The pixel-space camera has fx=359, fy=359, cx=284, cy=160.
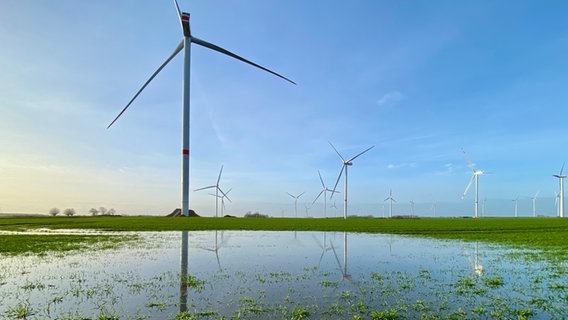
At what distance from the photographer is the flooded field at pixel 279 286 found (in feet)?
35.7

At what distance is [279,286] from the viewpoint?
46.5ft

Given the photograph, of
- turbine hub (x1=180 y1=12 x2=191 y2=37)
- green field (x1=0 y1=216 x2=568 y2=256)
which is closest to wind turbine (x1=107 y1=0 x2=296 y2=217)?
turbine hub (x1=180 y1=12 x2=191 y2=37)

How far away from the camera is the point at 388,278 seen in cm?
1602

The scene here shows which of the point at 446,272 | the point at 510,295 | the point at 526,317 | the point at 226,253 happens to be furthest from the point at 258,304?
the point at 226,253

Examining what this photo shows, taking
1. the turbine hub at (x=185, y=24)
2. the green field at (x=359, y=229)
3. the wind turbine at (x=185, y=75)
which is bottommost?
the green field at (x=359, y=229)

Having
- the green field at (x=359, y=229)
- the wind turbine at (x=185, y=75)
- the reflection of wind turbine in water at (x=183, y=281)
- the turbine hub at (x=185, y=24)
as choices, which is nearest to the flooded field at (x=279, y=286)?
the reflection of wind turbine in water at (x=183, y=281)

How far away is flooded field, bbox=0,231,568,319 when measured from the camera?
10891mm

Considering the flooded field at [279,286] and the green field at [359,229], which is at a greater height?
the flooded field at [279,286]

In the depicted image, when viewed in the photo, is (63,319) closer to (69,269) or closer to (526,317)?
(69,269)

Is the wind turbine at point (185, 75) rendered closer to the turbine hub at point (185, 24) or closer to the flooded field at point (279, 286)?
the turbine hub at point (185, 24)

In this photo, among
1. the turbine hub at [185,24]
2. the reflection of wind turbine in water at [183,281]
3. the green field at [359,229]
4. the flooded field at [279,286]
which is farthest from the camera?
the turbine hub at [185,24]

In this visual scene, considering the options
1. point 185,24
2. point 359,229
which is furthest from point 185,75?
point 359,229

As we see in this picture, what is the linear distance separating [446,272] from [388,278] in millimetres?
3539

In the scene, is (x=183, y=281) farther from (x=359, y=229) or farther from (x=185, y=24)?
(x=185, y=24)
